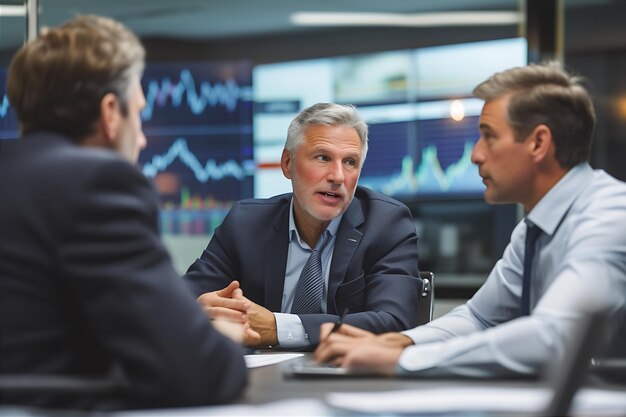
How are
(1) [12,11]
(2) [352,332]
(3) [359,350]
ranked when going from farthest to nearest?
1. (1) [12,11]
2. (2) [352,332]
3. (3) [359,350]

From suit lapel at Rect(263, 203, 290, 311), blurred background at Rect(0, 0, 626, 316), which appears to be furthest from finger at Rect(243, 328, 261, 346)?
blurred background at Rect(0, 0, 626, 316)

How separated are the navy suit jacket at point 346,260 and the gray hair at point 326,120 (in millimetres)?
183

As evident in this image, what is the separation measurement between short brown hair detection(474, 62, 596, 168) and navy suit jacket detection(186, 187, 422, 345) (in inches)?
28.8

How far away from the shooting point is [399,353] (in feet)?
5.65

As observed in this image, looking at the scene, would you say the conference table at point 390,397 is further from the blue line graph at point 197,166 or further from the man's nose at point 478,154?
the blue line graph at point 197,166

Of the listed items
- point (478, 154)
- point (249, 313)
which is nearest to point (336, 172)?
point (249, 313)

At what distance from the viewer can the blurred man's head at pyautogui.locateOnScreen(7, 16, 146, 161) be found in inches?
60.7

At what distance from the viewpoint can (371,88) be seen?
21.3ft

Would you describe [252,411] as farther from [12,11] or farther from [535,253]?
[12,11]

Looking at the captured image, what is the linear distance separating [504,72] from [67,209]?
1112 millimetres

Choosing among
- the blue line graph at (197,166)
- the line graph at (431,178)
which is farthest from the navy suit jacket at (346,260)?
the blue line graph at (197,166)

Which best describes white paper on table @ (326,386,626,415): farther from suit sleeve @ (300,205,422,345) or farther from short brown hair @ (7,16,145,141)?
suit sleeve @ (300,205,422,345)

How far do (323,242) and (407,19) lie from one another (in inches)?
161

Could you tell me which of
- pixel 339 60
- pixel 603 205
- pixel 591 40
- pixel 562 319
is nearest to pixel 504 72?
pixel 603 205
